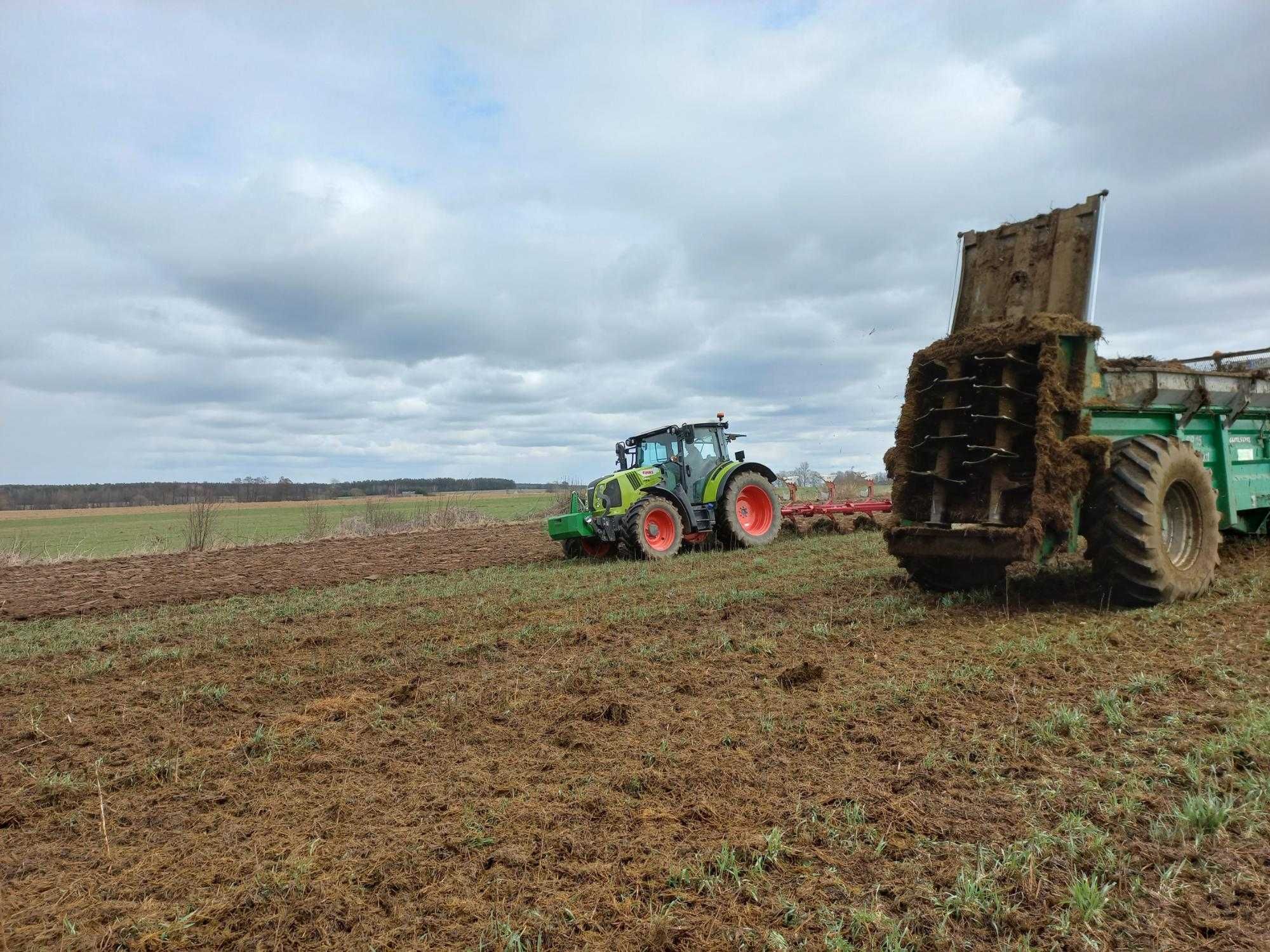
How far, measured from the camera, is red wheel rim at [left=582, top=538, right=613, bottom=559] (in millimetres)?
15047

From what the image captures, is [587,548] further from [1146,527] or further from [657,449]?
[1146,527]

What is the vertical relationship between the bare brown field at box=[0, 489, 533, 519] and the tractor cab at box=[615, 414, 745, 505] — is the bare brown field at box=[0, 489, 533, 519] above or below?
below

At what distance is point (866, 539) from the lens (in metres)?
14.1

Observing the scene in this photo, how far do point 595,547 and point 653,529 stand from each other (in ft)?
5.18

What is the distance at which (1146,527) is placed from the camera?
651cm

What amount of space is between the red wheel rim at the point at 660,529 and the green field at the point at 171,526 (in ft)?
46.2

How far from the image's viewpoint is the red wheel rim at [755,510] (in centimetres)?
1552

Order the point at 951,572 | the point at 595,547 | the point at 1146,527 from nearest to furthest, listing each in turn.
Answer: the point at 1146,527 < the point at 951,572 < the point at 595,547

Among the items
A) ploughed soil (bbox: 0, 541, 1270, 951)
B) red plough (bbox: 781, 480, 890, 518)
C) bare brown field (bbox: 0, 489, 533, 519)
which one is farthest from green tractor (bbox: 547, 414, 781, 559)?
bare brown field (bbox: 0, 489, 533, 519)

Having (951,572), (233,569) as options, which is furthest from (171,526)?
(951,572)

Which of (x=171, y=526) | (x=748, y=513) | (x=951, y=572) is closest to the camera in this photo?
(x=951, y=572)

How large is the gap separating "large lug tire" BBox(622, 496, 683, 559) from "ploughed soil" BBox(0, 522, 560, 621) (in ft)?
8.47

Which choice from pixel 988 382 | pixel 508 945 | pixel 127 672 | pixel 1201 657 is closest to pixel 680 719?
pixel 508 945

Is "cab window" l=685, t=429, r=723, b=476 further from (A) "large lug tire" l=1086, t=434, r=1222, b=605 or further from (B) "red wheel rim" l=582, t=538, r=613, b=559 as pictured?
(A) "large lug tire" l=1086, t=434, r=1222, b=605
